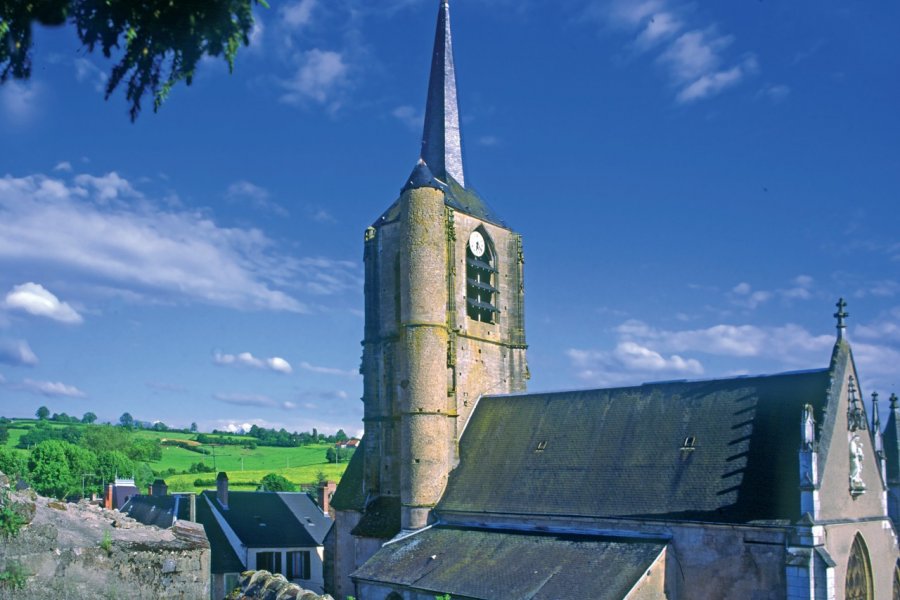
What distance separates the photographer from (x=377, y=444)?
3275cm

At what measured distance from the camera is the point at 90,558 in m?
6.43

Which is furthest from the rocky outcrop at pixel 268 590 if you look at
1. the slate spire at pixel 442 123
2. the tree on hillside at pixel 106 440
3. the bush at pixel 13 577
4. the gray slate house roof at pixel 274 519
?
the tree on hillside at pixel 106 440

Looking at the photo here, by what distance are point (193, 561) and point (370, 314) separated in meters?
27.1

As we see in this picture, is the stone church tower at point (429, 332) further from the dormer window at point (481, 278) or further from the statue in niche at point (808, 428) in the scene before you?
the statue in niche at point (808, 428)

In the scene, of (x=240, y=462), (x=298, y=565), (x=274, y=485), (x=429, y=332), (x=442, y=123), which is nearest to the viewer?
(x=429, y=332)

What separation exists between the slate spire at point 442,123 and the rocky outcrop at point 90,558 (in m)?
29.2

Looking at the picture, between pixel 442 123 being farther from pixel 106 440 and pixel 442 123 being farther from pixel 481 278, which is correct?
pixel 106 440

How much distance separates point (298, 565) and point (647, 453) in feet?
75.2

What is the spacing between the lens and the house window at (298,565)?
41.6 meters

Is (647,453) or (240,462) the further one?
(240,462)

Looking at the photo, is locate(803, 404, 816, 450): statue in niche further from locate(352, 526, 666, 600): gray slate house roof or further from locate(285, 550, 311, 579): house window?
locate(285, 550, 311, 579): house window

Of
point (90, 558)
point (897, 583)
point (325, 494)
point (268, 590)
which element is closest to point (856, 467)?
point (897, 583)

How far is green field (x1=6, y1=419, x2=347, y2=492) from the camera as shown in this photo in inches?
3270

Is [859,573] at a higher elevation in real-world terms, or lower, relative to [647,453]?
lower
